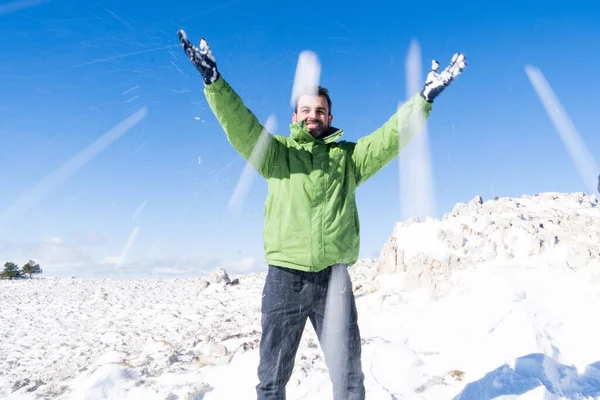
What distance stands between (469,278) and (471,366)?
8.24 feet

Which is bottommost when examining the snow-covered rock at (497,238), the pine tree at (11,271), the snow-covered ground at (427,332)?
the snow-covered ground at (427,332)

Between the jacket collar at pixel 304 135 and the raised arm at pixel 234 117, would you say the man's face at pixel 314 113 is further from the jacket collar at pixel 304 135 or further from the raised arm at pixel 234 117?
the raised arm at pixel 234 117

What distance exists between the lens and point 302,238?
2908 mm

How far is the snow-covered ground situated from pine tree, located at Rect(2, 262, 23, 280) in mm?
18642

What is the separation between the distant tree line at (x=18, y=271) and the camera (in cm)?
2547

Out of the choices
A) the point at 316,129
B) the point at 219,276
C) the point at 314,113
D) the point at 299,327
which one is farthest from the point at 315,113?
the point at 219,276

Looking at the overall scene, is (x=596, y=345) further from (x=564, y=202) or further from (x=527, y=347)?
(x=564, y=202)

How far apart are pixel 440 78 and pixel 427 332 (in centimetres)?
370

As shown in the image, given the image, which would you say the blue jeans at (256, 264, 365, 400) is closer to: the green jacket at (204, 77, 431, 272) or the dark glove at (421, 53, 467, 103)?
the green jacket at (204, 77, 431, 272)

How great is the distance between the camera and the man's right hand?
110 inches

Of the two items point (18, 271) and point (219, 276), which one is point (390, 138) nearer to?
point (219, 276)

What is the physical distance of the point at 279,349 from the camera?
2.91m

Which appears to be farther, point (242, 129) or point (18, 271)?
point (18, 271)

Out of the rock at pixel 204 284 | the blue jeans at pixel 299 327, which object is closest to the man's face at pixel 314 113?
the blue jeans at pixel 299 327
